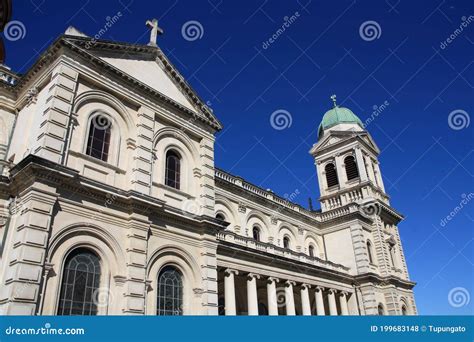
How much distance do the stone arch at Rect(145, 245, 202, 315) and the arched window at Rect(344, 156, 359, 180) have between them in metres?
25.9

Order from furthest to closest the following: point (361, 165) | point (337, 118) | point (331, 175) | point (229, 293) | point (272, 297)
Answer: point (337, 118), point (331, 175), point (361, 165), point (272, 297), point (229, 293)

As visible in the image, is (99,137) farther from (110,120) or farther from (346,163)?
(346,163)

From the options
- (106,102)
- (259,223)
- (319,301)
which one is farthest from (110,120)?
(319,301)

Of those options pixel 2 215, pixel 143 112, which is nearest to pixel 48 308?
pixel 2 215

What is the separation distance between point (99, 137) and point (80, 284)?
6.63m

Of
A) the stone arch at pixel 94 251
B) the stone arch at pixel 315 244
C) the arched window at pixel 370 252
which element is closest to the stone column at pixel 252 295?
the stone arch at pixel 94 251

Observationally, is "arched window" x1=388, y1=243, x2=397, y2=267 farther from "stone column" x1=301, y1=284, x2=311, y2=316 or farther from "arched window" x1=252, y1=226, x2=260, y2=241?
"arched window" x1=252, y1=226, x2=260, y2=241

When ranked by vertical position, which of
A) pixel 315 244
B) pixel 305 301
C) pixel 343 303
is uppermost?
pixel 315 244

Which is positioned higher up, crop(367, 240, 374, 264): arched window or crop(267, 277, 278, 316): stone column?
crop(367, 240, 374, 264): arched window

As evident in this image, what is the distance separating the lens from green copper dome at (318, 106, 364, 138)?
43.8 m

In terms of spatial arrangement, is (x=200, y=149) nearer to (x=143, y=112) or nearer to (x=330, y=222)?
(x=143, y=112)

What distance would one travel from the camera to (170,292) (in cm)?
1730

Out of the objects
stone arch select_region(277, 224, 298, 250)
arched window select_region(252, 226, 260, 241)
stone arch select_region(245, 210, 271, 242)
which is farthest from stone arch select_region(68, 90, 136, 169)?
stone arch select_region(277, 224, 298, 250)

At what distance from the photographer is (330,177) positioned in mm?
41719
